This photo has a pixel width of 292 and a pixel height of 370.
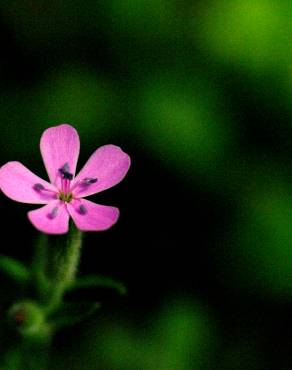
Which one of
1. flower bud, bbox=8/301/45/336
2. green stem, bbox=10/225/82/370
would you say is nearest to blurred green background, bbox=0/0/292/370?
green stem, bbox=10/225/82/370

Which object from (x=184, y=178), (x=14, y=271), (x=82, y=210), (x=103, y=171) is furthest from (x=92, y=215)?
(x=184, y=178)

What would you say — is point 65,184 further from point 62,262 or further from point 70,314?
point 70,314

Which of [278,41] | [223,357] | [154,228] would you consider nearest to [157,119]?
[154,228]

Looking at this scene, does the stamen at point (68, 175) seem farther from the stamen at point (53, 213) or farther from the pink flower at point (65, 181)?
the stamen at point (53, 213)

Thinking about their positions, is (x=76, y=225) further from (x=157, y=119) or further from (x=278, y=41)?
(x=278, y=41)

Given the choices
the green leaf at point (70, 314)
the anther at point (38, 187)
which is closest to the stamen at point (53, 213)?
the anther at point (38, 187)

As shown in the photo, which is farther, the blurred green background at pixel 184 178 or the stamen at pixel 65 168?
the blurred green background at pixel 184 178
